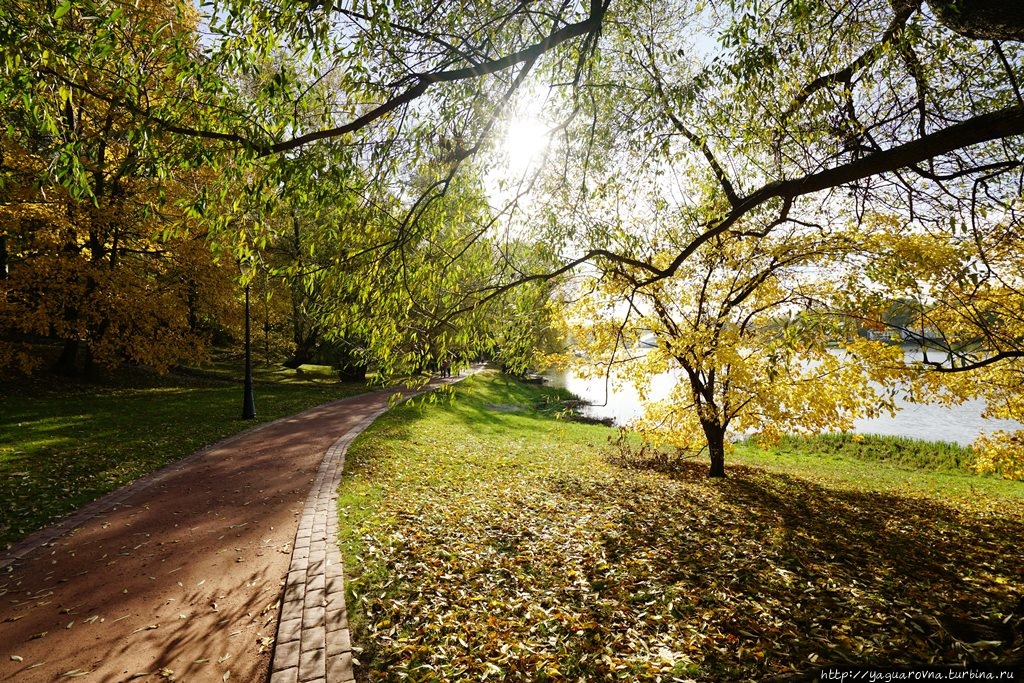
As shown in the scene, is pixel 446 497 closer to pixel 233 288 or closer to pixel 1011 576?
pixel 1011 576

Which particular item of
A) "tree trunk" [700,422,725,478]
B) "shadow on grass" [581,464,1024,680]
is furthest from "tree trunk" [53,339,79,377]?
"tree trunk" [700,422,725,478]

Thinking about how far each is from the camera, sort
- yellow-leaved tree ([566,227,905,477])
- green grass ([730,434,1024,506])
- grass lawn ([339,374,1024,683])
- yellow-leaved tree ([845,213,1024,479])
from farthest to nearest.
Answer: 1. green grass ([730,434,1024,506])
2. yellow-leaved tree ([566,227,905,477])
3. yellow-leaved tree ([845,213,1024,479])
4. grass lawn ([339,374,1024,683])

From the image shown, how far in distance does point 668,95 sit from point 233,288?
751 inches

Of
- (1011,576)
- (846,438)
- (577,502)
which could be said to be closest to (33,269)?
(577,502)

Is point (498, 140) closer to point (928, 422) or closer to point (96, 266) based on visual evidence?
point (96, 266)

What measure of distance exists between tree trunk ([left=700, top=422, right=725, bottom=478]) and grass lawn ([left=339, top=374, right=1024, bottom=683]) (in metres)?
0.64

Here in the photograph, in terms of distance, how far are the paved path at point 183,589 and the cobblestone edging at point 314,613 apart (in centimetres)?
1

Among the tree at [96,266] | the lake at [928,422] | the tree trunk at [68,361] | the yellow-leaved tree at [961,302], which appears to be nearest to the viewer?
the yellow-leaved tree at [961,302]

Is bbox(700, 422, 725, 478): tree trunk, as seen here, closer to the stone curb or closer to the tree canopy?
the tree canopy

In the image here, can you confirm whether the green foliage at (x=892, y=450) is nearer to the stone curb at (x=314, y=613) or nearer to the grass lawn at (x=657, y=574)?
the grass lawn at (x=657, y=574)

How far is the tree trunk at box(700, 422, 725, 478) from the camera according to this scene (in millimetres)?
10758

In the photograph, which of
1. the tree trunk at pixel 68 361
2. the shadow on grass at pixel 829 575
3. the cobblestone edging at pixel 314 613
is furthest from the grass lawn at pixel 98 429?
the shadow on grass at pixel 829 575

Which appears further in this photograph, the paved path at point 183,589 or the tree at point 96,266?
the tree at point 96,266

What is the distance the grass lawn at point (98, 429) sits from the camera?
7517 mm
